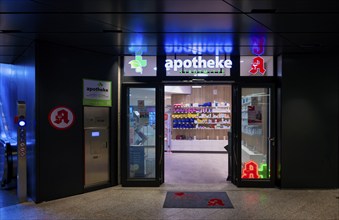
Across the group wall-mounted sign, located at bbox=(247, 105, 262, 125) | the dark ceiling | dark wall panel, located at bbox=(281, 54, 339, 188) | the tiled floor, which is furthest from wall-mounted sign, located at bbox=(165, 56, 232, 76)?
the tiled floor

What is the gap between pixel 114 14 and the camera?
3.76 meters

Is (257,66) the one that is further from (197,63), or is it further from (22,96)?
(22,96)

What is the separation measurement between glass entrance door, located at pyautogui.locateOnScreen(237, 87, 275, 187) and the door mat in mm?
1041

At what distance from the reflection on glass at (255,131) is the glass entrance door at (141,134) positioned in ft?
6.42

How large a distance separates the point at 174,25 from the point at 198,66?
2.33 metres

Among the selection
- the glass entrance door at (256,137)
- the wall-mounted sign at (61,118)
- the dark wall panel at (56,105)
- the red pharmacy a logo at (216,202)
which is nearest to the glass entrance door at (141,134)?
the dark wall panel at (56,105)

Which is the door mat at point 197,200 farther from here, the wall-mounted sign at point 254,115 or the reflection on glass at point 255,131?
the wall-mounted sign at point 254,115

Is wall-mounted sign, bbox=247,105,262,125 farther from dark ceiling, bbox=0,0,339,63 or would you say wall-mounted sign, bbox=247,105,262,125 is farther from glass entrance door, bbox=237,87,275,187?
dark ceiling, bbox=0,0,339,63

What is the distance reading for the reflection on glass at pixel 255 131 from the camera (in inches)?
258

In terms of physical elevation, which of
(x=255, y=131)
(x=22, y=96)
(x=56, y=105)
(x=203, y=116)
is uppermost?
(x=22, y=96)

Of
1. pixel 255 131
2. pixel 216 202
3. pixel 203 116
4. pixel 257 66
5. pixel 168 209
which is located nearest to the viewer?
pixel 168 209

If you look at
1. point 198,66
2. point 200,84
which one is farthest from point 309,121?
point 198,66

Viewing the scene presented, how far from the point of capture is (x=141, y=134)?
670cm

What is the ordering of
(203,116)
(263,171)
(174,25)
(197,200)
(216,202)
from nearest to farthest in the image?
(174,25) → (216,202) → (197,200) → (263,171) → (203,116)
